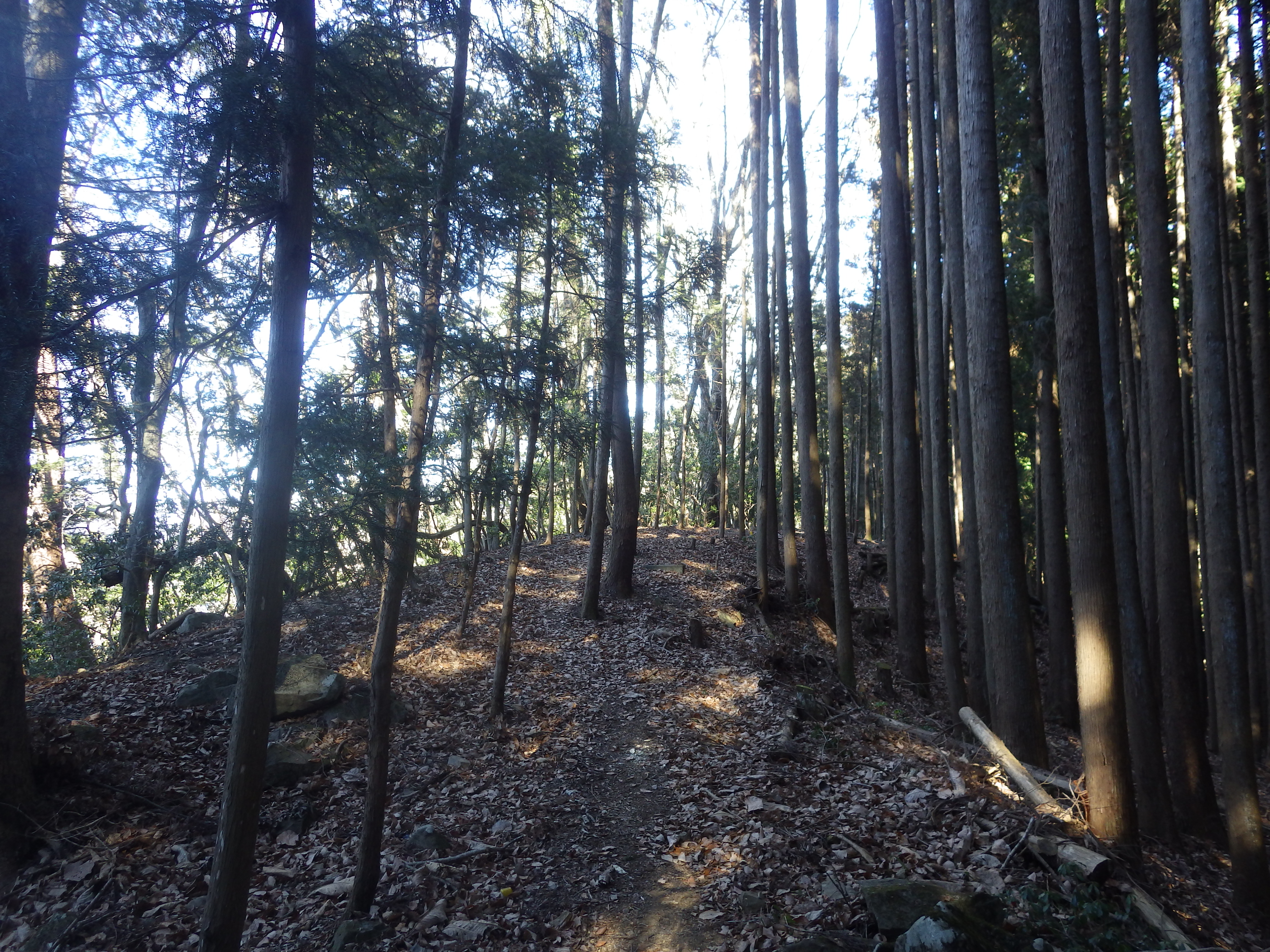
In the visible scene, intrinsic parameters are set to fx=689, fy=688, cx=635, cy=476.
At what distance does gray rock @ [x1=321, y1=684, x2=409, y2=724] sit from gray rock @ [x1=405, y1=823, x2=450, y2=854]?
8.36ft

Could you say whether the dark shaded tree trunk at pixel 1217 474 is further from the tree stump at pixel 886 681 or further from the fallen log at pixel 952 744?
the tree stump at pixel 886 681

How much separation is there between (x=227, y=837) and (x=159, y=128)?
4.75 meters

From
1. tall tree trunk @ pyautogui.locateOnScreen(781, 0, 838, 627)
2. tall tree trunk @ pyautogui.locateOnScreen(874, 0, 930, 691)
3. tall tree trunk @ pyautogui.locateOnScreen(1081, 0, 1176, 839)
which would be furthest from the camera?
tall tree trunk @ pyautogui.locateOnScreen(781, 0, 838, 627)

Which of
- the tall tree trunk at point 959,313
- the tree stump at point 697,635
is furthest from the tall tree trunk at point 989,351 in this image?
the tree stump at point 697,635

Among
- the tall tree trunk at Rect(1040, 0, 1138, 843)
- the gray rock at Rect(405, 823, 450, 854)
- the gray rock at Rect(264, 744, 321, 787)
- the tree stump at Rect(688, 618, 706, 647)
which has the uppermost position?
the tall tree trunk at Rect(1040, 0, 1138, 843)

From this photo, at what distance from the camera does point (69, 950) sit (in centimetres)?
515

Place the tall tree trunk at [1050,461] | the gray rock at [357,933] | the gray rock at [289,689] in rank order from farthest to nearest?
the tall tree trunk at [1050,461] → the gray rock at [289,689] → the gray rock at [357,933]

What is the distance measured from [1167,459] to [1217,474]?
663mm

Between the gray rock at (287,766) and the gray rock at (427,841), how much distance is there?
194 centimetres

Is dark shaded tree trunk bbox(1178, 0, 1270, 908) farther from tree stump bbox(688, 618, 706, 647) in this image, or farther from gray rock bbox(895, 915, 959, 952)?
tree stump bbox(688, 618, 706, 647)

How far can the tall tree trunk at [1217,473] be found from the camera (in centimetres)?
627

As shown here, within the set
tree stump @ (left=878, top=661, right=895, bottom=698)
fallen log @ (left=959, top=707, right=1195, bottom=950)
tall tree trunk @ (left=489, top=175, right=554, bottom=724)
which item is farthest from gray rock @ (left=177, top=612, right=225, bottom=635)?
fallen log @ (left=959, top=707, right=1195, bottom=950)

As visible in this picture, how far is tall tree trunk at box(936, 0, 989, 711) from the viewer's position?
898 cm

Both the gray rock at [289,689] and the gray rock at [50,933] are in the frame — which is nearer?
the gray rock at [50,933]
